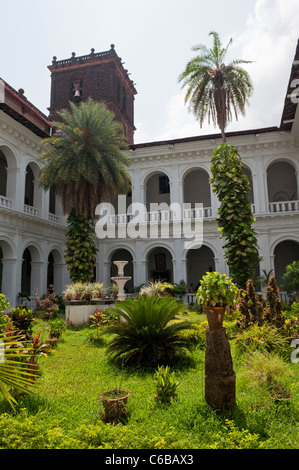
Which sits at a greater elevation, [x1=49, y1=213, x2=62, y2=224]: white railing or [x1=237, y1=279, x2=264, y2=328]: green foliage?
[x1=49, y1=213, x2=62, y2=224]: white railing

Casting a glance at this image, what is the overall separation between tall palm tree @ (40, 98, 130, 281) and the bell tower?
13.4 meters

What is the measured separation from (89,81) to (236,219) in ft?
78.4

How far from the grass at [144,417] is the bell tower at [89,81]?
26797 millimetres

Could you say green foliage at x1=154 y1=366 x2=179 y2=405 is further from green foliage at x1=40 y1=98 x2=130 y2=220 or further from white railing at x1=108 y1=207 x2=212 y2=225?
white railing at x1=108 y1=207 x2=212 y2=225

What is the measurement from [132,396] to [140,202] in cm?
1771

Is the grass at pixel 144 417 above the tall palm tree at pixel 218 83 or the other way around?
the other way around

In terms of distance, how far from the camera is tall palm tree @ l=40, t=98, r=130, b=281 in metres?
16.4

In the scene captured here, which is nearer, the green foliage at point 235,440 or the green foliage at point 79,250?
the green foliage at point 235,440

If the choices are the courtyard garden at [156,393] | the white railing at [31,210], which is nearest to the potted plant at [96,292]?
the courtyard garden at [156,393]

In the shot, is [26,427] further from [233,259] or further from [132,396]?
[233,259]

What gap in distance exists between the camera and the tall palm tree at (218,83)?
1563 cm

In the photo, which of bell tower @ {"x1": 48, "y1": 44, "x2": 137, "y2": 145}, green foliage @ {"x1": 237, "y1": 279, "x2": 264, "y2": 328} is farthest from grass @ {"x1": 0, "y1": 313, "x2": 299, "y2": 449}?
bell tower @ {"x1": 48, "y1": 44, "x2": 137, "y2": 145}

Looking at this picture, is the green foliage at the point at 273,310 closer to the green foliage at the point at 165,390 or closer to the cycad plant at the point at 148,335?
the cycad plant at the point at 148,335

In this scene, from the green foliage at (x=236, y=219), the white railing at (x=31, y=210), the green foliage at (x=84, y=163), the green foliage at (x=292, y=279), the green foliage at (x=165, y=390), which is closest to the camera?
the green foliage at (x=165, y=390)
